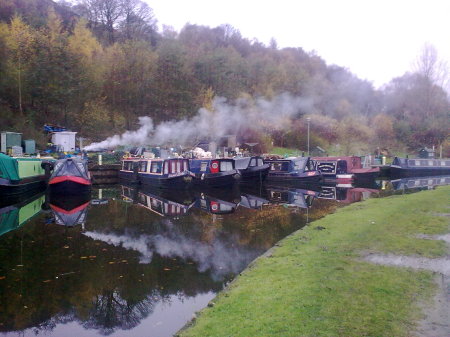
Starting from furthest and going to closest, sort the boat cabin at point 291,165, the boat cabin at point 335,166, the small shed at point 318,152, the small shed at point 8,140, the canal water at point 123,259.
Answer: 1. the small shed at point 318,152
2. the boat cabin at point 335,166
3. the boat cabin at point 291,165
4. the small shed at point 8,140
5. the canal water at point 123,259

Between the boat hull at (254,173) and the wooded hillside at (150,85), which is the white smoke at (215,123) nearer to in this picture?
the wooded hillside at (150,85)

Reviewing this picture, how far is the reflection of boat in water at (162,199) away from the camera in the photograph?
19750 mm

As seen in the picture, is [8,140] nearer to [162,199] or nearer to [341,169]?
[162,199]

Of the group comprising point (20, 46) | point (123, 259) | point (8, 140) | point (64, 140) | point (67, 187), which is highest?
point (20, 46)

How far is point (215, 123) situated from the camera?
45875 millimetres

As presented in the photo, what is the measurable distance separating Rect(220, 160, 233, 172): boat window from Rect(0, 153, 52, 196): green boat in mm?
12133

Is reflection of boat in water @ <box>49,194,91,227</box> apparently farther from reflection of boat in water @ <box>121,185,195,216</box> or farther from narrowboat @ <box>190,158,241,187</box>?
narrowboat @ <box>190,158,241,187</box>

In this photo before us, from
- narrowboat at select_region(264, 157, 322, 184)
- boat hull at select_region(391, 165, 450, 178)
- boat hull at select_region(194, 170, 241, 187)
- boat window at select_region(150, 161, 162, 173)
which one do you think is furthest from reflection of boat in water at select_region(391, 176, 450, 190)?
boat window at select_region(150, 161, 162, 173)

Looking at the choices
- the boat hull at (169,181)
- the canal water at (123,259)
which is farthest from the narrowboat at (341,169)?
the canal water at (123,259)

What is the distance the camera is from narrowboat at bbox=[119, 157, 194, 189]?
93.9ft

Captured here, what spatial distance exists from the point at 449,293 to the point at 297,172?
27.1 metres

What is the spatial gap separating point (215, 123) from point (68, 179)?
24081 millimetres

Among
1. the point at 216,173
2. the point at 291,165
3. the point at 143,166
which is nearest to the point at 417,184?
the point at 291,165

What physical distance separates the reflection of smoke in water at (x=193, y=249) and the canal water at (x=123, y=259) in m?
0.03
